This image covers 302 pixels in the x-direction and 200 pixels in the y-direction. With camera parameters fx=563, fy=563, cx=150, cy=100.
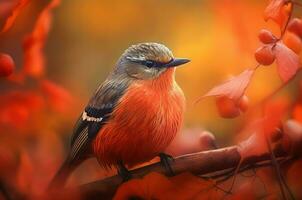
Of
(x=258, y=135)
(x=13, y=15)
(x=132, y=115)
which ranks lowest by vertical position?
(x=258, y=135)

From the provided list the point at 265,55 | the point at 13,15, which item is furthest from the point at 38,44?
the point at 265,55

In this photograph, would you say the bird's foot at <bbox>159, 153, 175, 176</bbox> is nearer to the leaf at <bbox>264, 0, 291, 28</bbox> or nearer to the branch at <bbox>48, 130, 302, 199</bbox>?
the branch at <bbox>48, 130, 302, 199</bbox>

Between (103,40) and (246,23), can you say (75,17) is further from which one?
(246,23)

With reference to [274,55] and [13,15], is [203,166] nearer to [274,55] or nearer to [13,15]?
[274,55]

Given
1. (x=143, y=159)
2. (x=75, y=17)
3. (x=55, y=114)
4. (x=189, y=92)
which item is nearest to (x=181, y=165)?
(x=143, y=159)

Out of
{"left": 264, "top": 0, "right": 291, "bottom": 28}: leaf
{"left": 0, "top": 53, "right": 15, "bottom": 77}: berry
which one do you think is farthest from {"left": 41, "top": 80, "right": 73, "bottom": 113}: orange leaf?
{"left": 264, "top": 0, "right": 291, "bottom": 28}: leaf

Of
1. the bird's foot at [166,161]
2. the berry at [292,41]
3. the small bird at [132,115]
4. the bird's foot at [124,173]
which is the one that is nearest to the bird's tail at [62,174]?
the small bird at [132,115]

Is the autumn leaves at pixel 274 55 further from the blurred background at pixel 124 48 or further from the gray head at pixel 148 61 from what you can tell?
the gray head at pixel 148 61
